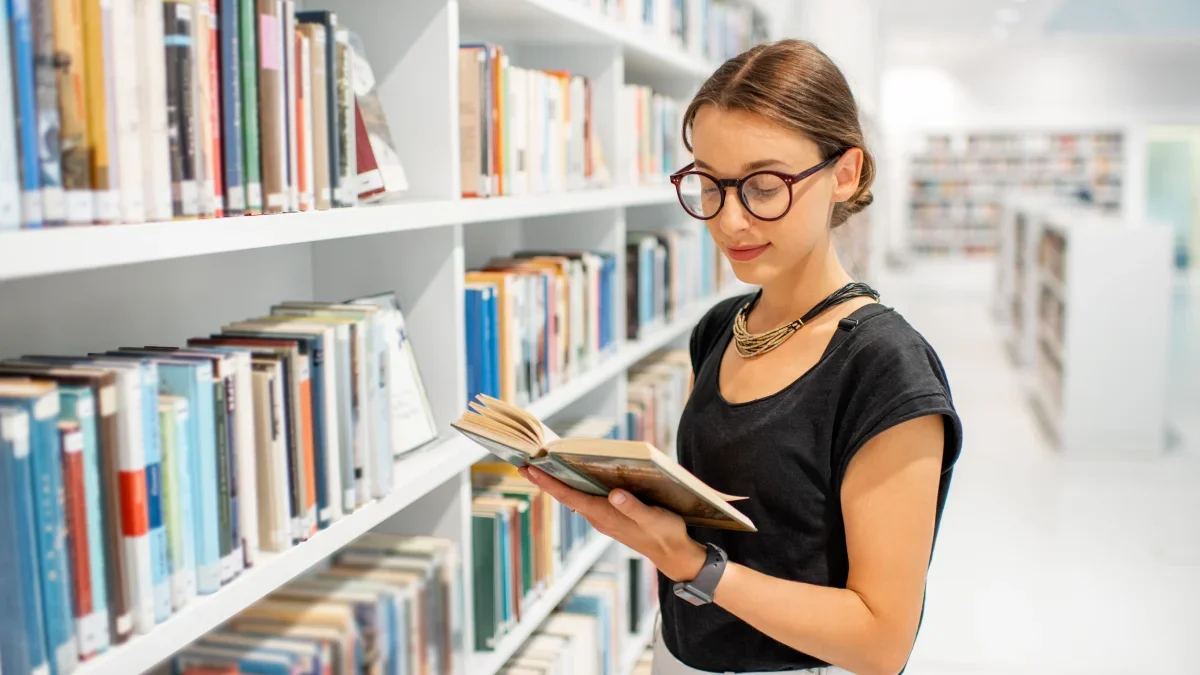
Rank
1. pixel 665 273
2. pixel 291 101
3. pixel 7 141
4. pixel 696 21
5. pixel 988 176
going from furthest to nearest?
pixel 988 176 < pixel 696 21 < pixel 665 273 < pixel 291 101 < pixel 7 141

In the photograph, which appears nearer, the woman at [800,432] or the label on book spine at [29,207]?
the label on book spine at [29,207]

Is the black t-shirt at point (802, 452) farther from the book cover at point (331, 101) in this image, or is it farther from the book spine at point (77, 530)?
the book spine at point (77, 530)

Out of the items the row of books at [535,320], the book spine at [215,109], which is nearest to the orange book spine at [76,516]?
the book spine at [215,109]

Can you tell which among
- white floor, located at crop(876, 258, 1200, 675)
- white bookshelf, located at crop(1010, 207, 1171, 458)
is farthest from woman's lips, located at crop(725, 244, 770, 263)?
white bookshelf, located at crop(1010, 207, 1171, 458)

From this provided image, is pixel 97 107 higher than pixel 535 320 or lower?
higher

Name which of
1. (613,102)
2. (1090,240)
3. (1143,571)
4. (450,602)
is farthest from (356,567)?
(1090,240)

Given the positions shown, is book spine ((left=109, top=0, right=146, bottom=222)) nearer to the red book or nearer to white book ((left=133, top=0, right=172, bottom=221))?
white book ((left=133, top=0, right=172, bottom=221))

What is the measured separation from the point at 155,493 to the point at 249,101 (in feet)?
1.61

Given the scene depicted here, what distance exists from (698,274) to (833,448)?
8.22ft

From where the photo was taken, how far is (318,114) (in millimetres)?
1521

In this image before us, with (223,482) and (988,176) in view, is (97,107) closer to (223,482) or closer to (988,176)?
(223,482)

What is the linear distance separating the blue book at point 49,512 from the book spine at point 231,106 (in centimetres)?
36

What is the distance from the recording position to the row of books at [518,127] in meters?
2.02

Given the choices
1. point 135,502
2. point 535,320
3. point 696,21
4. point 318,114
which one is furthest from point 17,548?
point 696,21
